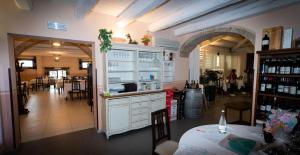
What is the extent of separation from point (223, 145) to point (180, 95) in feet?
9.47

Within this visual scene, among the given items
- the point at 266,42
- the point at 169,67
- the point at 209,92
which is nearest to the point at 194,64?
the point at 169,67

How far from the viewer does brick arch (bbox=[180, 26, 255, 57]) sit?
2984 mm

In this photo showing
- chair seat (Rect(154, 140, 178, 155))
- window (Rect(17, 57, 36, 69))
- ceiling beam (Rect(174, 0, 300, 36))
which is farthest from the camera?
window (Rect(17, 57, 36, 69))

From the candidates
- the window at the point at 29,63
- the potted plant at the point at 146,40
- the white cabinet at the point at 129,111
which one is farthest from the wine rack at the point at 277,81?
the window at the point at 29,63

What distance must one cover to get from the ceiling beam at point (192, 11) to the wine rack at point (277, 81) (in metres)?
1.08

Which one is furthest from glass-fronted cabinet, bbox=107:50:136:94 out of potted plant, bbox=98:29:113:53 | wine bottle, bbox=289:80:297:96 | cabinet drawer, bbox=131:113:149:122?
wine bottle, bbox=289:80:297:96

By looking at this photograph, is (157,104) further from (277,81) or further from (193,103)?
(277,81)

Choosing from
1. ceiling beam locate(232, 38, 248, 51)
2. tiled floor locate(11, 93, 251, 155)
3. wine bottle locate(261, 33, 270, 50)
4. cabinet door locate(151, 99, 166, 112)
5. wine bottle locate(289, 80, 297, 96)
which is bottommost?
tiled floor locate(11, 93, 251, 155)

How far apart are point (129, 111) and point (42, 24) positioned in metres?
2.38

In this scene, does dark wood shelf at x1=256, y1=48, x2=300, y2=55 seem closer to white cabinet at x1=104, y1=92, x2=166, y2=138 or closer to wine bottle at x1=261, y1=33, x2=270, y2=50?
wine bottle at x1=261, y1=33, x2=270, y2=50

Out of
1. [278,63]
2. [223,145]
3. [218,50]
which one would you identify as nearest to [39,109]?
[223,145]

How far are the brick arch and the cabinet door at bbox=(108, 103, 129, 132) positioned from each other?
2.62 meters

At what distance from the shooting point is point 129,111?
3.19 metres

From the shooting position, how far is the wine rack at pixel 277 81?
2.21 m
